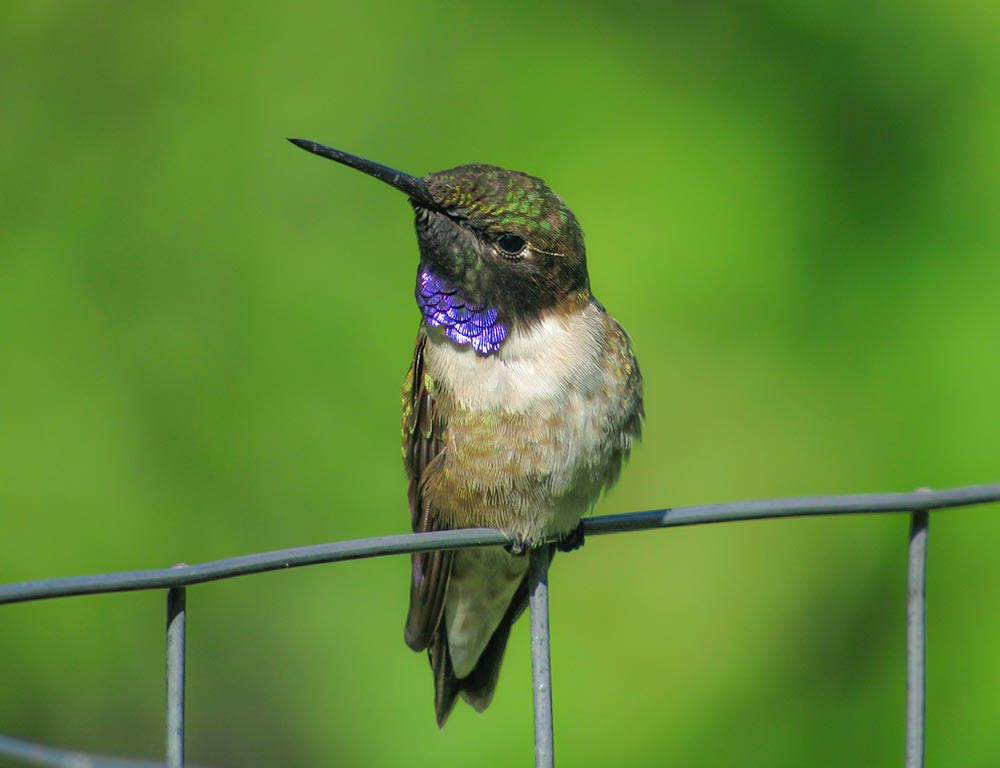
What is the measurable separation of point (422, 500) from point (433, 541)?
1003mm

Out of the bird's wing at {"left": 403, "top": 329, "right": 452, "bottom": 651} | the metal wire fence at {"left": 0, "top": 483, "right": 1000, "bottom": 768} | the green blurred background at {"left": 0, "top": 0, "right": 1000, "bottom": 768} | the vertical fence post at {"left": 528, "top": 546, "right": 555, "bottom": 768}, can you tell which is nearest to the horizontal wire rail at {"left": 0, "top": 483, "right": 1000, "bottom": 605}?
the metal wire fence at {"left": 0, "top": 483, "right": 1000, "bottom": 768}

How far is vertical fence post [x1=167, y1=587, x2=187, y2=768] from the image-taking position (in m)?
1.72

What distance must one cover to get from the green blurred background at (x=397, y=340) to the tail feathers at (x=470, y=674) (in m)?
0.61

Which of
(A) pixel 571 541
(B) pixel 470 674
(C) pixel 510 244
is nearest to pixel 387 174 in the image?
(C) pixel 510 244

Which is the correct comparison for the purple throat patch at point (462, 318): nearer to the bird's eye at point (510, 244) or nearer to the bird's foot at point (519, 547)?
the bird's eye at point (510, 244)

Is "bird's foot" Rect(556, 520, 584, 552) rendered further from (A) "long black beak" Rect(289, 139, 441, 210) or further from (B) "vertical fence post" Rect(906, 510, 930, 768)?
(B) "vertical fence post" Rect(906, 510, 930, 768)

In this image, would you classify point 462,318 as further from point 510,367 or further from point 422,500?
point 422,500

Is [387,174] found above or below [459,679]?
above

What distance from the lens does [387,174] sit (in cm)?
256

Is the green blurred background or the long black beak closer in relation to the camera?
the long black beak

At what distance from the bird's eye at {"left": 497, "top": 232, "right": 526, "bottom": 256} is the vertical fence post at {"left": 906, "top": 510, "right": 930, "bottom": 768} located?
107 centimetres

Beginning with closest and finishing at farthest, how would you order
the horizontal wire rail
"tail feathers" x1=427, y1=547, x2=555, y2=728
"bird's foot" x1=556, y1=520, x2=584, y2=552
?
the horizontal wire rail, "bird's foot" x1=556, y1=520, x2=584, y2=552, "tail feathers" x1=427, y1=547, x2=555, y2=728

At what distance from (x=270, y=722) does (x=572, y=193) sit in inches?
75.4

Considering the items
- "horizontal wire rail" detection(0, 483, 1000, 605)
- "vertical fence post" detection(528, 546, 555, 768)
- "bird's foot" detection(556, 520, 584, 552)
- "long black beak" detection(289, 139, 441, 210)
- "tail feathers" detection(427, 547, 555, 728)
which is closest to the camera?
"horizontal wire rail" detection(0, 483, 1000, 605)
